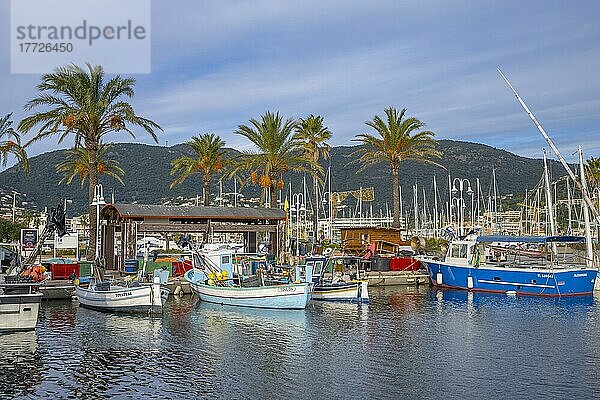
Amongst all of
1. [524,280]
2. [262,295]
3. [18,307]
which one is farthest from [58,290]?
[524,280]

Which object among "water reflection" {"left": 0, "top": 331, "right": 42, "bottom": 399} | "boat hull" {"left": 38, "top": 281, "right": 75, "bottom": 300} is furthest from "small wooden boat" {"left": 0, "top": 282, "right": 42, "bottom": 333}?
"boat hull" {"left": 38, "top": 281, "right": 75, "bottom": 300}

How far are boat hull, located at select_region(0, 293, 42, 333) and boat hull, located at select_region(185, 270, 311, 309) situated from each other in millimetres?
12072

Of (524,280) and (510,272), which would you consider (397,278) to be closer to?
(510,272)

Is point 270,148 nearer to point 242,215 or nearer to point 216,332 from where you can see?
point 242,215

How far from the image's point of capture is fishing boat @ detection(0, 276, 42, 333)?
86.9ft

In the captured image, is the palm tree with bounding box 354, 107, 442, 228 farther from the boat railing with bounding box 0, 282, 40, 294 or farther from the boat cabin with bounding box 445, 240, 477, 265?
the boat railing with bounding box 0, 282, 40, 294

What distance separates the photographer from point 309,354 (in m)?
24.6

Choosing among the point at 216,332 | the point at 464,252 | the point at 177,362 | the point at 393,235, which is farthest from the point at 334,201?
the point at 177,362

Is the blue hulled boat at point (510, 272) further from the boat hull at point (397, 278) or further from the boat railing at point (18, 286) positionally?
the boat railing at point (18, 286)

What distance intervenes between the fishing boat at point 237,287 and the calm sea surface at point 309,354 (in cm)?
83

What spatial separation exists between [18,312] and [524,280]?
30456mm

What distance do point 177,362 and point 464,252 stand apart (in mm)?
29465

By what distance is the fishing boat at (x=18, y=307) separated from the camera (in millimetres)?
26500

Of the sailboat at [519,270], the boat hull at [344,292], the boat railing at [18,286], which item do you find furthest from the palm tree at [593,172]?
the boat railing at [18,286]
